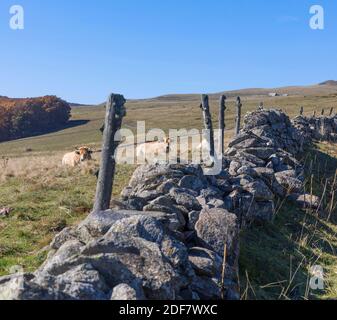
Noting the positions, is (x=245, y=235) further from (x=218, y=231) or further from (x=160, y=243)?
(x=160, y=243)

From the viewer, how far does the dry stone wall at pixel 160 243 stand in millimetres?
4641

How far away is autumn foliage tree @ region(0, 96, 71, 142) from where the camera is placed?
90938 millimetres

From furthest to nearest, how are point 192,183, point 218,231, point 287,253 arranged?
1. point 192,183
2. point 287,253
3. point 218,231

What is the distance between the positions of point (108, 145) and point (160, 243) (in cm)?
374

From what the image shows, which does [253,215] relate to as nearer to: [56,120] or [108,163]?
[108,163]

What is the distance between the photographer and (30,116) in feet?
311

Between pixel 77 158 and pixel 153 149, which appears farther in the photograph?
pixel 153 149

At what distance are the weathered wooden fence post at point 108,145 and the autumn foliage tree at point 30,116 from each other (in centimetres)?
8547

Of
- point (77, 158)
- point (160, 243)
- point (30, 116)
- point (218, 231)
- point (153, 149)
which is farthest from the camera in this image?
point (30, 116)

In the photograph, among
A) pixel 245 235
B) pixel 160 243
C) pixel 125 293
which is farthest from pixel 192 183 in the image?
pixel 125 293

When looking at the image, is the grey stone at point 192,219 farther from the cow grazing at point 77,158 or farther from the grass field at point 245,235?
the cow grazing at point 77,158

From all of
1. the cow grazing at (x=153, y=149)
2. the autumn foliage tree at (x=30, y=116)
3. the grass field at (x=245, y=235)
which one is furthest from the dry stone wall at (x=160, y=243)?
the autumn foliage tree at (x=30, y=116)

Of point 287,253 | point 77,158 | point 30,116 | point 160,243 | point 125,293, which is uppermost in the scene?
point 30,116

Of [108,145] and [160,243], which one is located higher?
[108,145]
